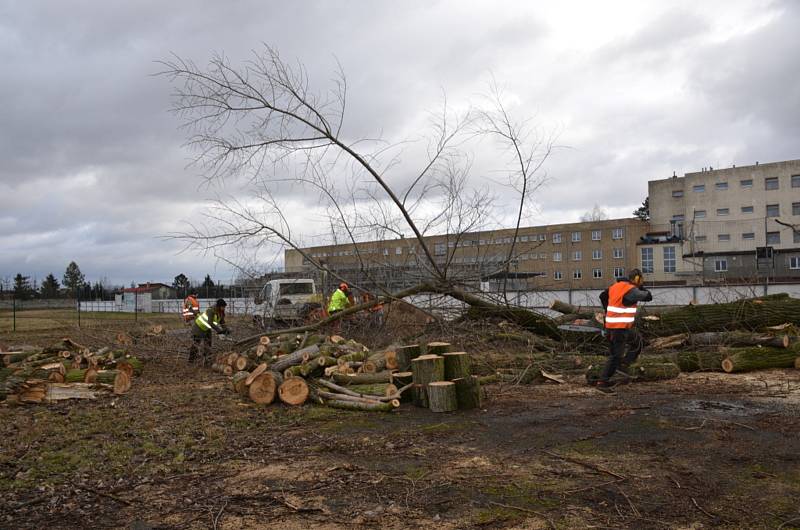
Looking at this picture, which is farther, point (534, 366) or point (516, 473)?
point (534, 366)

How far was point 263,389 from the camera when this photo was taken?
7.71 m

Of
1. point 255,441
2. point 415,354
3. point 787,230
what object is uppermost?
point 787,230

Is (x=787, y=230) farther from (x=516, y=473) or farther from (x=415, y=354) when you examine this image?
(x=516, y=473)

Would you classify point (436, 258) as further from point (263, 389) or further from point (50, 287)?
point (50, 287)

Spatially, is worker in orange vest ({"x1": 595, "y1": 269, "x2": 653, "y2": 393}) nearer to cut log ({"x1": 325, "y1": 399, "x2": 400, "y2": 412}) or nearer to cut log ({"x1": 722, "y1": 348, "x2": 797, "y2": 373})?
cut log ({"x1": 722, "y1": 348, "x2": 797, "y2": 373})

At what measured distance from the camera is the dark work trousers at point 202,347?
11.0 m

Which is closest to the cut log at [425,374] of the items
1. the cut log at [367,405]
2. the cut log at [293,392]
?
the cut log at [367,405]

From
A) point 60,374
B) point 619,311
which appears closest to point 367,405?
point 619,311

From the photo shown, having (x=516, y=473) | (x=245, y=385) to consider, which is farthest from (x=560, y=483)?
(x=245, y=385)

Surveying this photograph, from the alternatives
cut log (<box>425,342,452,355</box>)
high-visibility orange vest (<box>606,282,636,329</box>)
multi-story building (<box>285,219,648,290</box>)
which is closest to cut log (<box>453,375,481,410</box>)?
cut log (<box>425,342,452,355</box>)

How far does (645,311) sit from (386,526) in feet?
29.5

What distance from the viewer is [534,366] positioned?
9.11 m

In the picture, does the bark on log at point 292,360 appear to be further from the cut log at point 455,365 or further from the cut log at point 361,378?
the cut log at point 455,365

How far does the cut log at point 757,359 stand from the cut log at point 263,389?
262 inches
